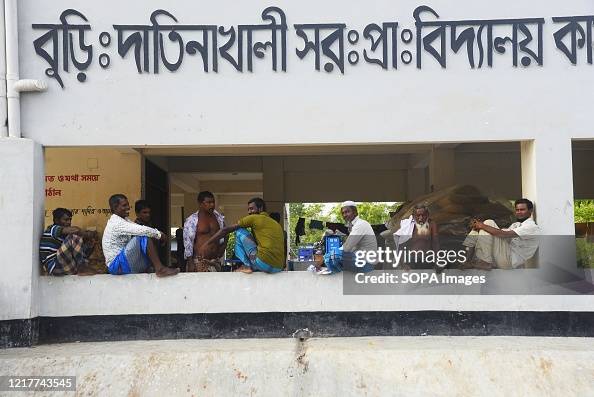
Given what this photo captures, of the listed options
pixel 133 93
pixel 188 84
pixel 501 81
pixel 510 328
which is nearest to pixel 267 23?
pixel 188 84

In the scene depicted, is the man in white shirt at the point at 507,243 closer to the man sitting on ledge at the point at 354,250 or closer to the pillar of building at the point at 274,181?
the man sitting on ledge at the point at 354,250

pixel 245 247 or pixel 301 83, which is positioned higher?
pixel 301 83

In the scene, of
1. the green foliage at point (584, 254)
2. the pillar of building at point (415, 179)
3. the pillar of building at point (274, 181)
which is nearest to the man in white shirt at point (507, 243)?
the green foliage at point (584, 254)

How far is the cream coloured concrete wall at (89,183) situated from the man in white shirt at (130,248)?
3.05 metres

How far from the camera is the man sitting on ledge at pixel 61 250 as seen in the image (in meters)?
6.52

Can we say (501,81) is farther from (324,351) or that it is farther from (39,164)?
(39,164)

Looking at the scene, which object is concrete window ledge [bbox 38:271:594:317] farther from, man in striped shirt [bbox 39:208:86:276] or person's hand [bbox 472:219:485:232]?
person's hand [bbox 472:219:485:232]

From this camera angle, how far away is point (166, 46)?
671cm

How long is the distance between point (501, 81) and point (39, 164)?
184 inches

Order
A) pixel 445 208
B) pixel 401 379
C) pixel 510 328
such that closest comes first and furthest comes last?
1. pixel 401 379
2. pixel 510 328
3. pixel 445 208

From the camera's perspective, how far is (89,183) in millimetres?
9703

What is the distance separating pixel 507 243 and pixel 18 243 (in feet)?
15.7

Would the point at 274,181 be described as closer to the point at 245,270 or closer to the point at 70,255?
the point at 245,270

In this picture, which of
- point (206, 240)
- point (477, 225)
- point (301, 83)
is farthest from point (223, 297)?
point (477, 225)
